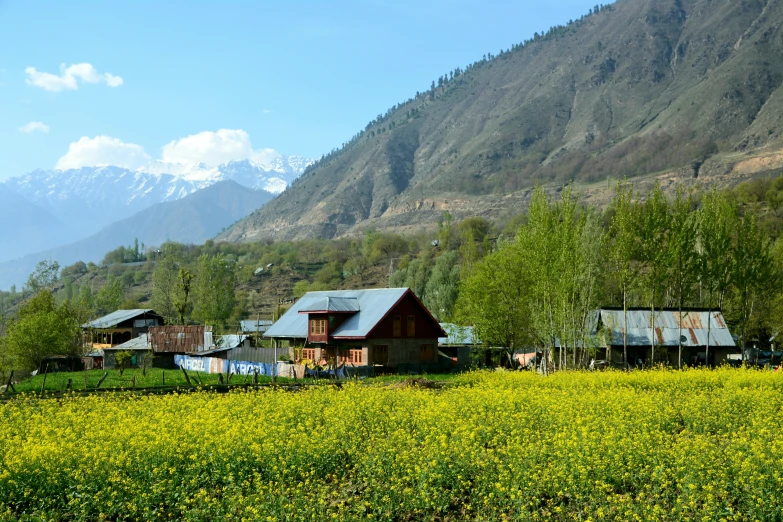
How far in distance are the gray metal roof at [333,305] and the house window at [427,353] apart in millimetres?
6591

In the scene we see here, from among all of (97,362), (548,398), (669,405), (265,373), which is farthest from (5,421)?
(97,362)

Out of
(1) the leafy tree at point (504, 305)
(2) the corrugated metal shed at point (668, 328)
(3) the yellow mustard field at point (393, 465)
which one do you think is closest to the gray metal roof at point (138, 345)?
(1) the leafy tree at point (504, 305)

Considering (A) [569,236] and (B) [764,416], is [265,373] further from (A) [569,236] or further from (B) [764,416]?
(B) [764,416]

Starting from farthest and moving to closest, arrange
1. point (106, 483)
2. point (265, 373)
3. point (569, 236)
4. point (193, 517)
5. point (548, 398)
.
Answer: point (265, 373) < point (569, 236) < point (548, 398) < point (106, 483) < point (193, 517)

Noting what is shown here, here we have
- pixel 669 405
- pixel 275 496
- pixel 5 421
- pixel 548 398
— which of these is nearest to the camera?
pixel 275 496

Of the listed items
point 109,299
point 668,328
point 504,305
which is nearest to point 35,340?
point 504,305

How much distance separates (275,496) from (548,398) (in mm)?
14442

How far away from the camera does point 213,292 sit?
122 m

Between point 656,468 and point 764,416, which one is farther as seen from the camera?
→ point 764,416

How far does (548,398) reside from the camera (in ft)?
89.6

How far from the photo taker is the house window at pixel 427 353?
63188mm

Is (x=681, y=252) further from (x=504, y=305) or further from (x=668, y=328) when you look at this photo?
(x=504, y=305)

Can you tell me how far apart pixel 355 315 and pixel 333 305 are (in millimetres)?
2290

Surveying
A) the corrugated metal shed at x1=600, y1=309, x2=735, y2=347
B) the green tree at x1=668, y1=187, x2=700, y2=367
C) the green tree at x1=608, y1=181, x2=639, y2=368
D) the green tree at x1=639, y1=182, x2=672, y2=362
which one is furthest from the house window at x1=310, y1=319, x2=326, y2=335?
the green tree at x1=668, y1=187, x2=700, y2=367
